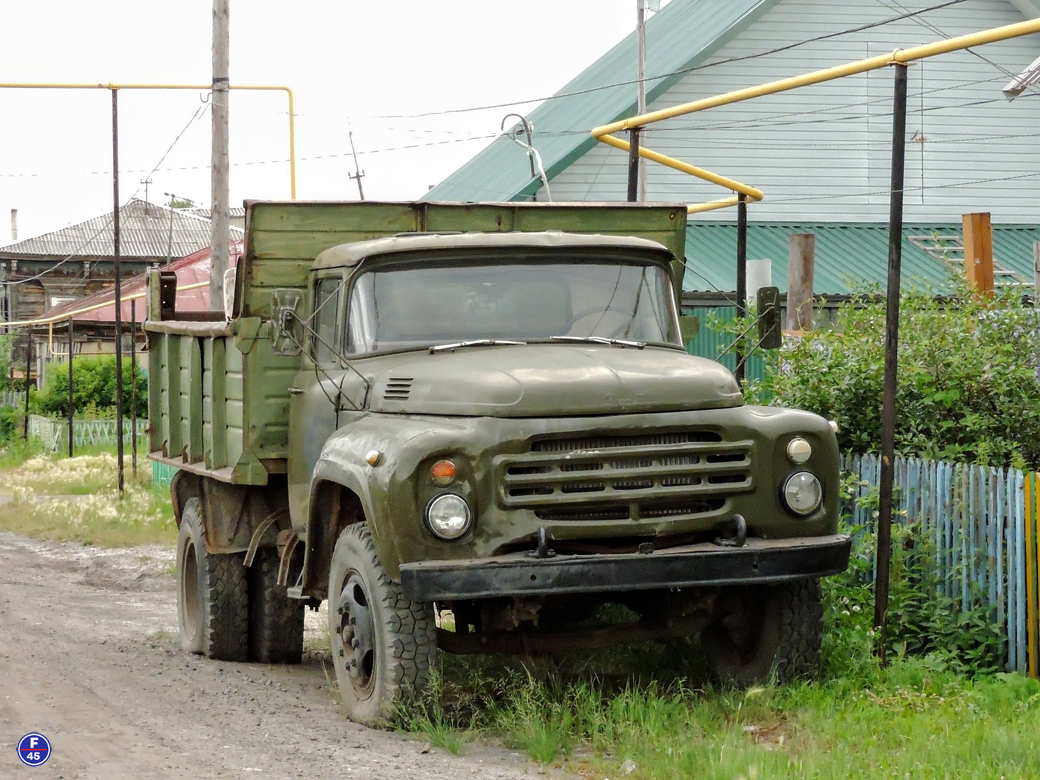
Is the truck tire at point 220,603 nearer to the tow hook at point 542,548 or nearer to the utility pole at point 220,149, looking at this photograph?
the tow hook at point 542,548

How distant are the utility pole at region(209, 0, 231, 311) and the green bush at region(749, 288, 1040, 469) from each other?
413 inches

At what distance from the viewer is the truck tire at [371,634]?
22.4 feet

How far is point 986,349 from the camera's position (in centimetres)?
905

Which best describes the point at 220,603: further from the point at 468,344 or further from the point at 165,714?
the point at 468,344

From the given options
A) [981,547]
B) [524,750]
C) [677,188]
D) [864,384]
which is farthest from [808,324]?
[677,188]

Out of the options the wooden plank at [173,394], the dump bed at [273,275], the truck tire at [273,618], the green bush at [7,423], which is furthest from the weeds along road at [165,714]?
the green bush at [7,423]

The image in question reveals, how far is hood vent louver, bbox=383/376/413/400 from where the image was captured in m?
7.27

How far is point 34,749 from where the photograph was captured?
648 cm

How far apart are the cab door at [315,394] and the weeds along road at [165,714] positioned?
3.56ft

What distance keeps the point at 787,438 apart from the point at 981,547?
5.46ft

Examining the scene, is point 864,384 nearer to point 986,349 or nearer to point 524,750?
point 986,349

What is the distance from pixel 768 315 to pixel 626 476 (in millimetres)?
1938

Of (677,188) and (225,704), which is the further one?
(677,188)

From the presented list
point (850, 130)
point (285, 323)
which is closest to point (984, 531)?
point (285, 323)
